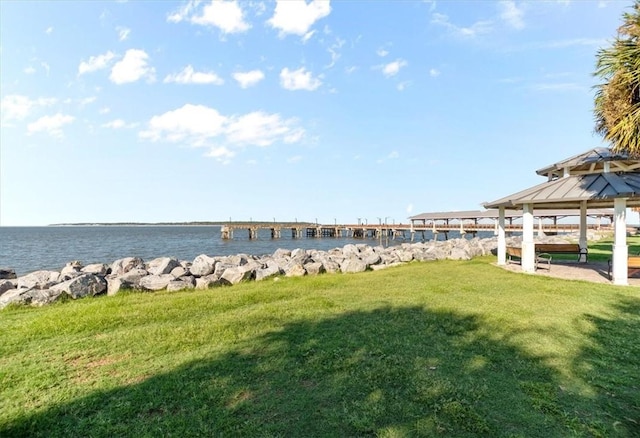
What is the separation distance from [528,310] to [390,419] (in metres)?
5.07

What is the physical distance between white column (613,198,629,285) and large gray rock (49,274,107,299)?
1327cm

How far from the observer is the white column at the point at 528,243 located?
38.1 feet

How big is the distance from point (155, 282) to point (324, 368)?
6979 millimetres

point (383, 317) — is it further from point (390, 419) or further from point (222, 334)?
point (390, 419)

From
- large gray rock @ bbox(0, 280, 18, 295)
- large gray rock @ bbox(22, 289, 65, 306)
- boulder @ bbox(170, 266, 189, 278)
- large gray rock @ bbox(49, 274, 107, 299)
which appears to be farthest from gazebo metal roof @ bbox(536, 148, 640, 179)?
large gray rock @ bbox(0, 280, 18, 295)

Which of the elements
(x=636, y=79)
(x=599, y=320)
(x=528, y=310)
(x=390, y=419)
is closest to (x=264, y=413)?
(x=390, y=419)

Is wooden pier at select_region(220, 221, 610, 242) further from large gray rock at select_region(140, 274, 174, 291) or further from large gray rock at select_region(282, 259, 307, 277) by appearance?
large gray rock at select_region(140, 274, 174, 291)

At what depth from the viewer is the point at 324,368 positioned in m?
4.38

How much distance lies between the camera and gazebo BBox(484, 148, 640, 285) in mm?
9602

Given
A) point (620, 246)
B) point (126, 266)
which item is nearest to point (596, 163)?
point (620, 246)

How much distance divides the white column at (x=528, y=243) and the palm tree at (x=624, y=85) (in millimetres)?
3393

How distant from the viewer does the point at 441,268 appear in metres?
12.9

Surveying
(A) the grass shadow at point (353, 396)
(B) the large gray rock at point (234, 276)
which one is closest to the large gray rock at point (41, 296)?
(B) the large gray rock at point (234, 276)

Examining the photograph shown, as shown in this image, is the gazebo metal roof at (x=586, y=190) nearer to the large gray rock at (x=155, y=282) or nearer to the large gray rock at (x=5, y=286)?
the large gray rock at (x=155, y=282)
